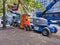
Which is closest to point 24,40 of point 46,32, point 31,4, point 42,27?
point 46,32

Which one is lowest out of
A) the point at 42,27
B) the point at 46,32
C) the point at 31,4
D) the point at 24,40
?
the point at 24,40

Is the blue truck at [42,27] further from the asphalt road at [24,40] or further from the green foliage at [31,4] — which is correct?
the asphalt road at [24,40]

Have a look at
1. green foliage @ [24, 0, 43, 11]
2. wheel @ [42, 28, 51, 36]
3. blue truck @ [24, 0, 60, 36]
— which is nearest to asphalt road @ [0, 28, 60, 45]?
wheel @ [42, 28, 51, 36]

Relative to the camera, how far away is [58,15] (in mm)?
13383

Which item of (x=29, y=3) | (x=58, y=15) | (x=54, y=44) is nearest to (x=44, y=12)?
(x=58, y=15)

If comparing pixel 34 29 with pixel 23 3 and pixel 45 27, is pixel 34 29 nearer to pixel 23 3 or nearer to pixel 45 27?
pixel 45 27

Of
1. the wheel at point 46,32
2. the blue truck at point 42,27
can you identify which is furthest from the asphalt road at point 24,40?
the blue truck at point 42,27

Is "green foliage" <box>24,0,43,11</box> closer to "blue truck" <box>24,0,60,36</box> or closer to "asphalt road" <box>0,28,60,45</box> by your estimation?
"blue truck" <box>24,0,60,36</box>

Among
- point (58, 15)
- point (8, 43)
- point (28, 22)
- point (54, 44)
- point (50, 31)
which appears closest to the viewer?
point (8, 43)

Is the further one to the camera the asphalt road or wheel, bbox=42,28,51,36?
wheel, bbox=42,28,51,36

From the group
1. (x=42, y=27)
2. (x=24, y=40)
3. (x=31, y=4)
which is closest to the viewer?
(x=24, y=40)

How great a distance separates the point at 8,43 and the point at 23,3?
5.28m

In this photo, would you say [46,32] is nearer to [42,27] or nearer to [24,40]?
[42,27]

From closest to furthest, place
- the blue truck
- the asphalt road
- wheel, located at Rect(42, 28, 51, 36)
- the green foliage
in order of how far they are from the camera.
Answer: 1. the asphalt road
2. wheel, located at Rect(42, 28, 51, 36)
3. the blue truck
4. the green foliage
